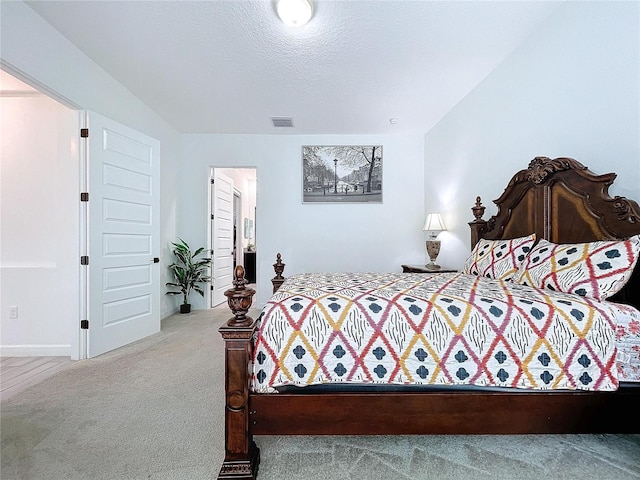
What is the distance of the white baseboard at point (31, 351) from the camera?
2.84 m

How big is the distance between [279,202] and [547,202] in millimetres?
3433

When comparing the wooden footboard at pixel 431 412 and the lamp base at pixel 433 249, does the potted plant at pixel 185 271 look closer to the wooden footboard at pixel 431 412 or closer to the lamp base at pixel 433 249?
the lamp base at pixel 433 249

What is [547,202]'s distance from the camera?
220 cm

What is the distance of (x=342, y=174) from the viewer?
4.73 m

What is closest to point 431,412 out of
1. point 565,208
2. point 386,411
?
point 386,411

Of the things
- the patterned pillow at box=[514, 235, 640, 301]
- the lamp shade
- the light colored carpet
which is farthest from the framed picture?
the light colored carpet

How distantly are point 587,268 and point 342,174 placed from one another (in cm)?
352

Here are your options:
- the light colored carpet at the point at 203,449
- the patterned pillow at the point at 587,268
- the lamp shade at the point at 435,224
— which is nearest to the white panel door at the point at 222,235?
the light colored carpet at the point at 203,449

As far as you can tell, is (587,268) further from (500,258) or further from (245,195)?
(245,195)

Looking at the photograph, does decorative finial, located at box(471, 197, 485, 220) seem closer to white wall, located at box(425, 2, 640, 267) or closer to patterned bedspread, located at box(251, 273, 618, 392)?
white wall, located at box(425, 2, 640, 267)

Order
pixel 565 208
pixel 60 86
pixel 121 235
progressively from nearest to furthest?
pixel 565 208 → pixel 60 86 → pixel 121 235

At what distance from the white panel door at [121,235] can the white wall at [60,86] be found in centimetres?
19

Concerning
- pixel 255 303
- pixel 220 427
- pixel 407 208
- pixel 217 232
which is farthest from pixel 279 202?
pixel 220 427

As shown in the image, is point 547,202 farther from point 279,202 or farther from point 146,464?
point 279,202
